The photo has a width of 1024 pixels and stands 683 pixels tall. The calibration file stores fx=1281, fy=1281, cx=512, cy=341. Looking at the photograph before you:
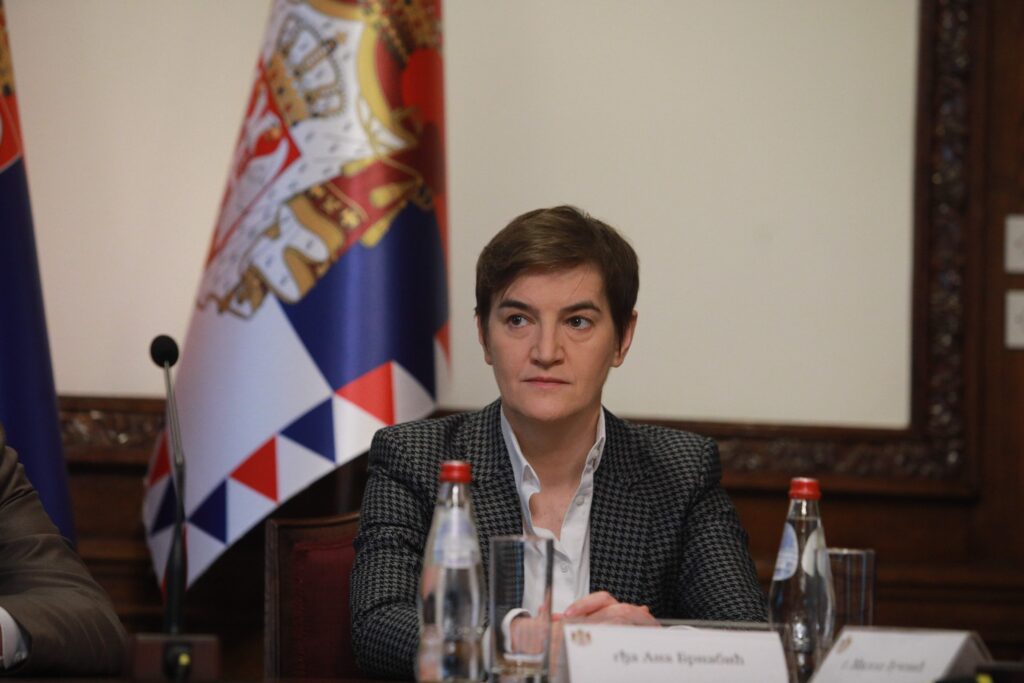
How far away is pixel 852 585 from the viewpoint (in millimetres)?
1691

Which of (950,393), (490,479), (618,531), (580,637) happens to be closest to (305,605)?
(490,479)

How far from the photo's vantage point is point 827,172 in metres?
3.63

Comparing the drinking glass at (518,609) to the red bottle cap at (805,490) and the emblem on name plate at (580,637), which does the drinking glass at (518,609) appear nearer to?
the emblem on name plate at (580,637)

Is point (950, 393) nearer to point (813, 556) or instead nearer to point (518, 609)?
point (813, 556)

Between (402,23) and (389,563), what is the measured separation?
150 cm

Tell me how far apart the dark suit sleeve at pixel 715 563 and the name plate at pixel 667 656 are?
0.66 metres

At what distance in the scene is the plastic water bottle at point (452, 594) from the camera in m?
1.48

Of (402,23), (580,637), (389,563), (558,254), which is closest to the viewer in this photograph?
(580,637)

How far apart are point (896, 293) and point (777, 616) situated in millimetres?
2155

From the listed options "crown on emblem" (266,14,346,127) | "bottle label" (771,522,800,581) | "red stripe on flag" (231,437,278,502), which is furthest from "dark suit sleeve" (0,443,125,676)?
"crown on emblem" (266,14,346,127)

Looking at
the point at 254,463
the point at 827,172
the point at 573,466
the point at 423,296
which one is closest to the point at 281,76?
the point at 423,296

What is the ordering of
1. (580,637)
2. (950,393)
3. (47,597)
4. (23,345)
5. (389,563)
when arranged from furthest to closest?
(950,393), (23,345), (389,563), (47,597), (580,637)

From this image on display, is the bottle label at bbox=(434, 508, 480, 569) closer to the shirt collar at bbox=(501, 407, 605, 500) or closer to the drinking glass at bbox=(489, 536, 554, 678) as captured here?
the drinking glass at bbox=(489, 536, 554, 678)

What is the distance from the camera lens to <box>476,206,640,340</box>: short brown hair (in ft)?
7.23
